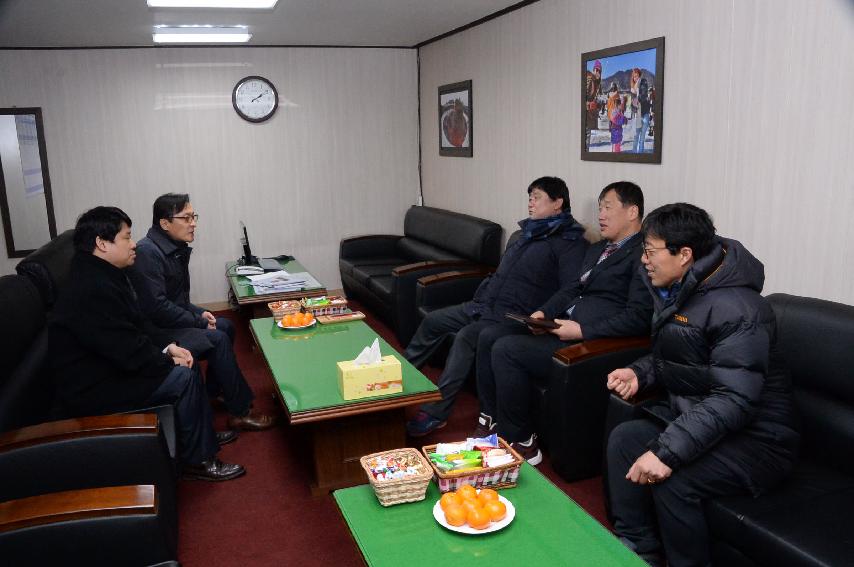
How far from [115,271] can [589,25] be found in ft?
9.68

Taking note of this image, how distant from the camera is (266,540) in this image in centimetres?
279

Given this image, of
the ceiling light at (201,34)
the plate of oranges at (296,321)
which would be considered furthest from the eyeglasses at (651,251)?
the ceiling light at (201,34)

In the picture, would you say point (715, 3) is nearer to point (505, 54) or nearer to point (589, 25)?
point (589, 25)

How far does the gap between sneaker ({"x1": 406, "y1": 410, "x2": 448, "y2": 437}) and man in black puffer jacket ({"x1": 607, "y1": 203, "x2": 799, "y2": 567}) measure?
128cm

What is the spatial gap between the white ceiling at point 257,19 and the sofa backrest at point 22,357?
91.9 inches

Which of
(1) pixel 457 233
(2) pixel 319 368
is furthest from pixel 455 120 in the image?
(2) pixel 319 368

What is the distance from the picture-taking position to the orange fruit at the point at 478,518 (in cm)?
182

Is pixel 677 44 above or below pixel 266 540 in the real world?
above

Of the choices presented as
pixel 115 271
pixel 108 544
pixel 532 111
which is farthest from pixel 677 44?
pixel 108 544

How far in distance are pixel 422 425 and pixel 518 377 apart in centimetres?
61

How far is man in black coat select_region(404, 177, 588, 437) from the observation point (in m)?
3.75

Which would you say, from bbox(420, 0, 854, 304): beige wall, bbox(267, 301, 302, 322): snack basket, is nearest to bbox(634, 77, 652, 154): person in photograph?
bbox(420, 0, 854, 304): beige wall

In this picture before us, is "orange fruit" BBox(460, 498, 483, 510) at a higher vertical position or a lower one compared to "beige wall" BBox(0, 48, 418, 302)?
lower

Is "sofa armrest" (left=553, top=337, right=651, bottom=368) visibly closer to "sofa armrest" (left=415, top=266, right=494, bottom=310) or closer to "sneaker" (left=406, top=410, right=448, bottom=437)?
"sneaker" (left=406, top=410, right=448, bottom=437)
